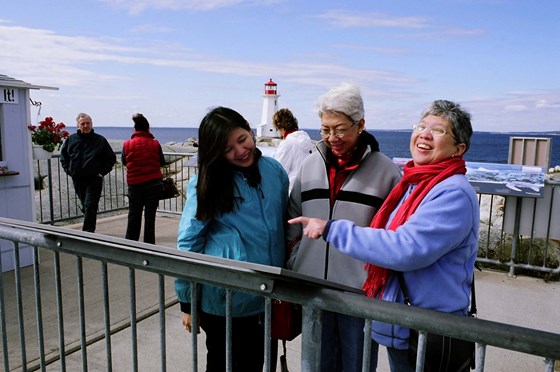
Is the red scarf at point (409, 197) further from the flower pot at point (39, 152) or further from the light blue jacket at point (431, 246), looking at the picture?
the flower pot at point (39, 152)

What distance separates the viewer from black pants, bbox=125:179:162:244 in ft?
20.7

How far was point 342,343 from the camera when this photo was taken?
7.51ft

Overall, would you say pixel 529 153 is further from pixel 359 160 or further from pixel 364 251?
pixel 364 251

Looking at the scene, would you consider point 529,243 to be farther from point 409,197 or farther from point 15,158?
point 15,158

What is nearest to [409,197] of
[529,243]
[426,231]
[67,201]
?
[426,231]

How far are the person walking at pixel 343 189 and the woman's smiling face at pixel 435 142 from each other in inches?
13.0

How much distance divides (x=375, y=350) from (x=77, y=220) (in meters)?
7.34

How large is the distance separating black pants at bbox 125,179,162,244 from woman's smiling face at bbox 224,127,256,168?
14.4 ft

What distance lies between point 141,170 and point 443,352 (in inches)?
205

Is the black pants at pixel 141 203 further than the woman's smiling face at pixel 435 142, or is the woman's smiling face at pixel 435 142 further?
the black pants at pixel 141 203

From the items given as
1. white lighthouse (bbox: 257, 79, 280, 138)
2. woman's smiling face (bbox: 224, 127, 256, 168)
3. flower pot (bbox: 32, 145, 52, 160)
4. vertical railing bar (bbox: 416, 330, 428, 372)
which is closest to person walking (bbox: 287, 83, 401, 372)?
woman's smiling face (bbox: 224, 127, 256, 168)

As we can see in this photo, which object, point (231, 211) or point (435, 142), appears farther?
point (231, 211)

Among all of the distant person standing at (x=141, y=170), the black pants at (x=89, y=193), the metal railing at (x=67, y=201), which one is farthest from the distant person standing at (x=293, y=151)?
the black pants at (x=89, y=193)

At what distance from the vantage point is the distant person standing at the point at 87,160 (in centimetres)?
633
